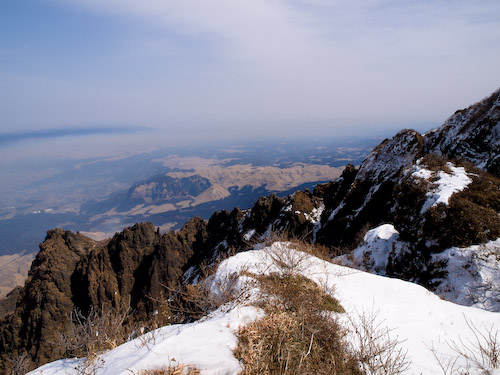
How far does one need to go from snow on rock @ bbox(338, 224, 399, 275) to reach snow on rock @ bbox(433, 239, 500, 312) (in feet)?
12.5

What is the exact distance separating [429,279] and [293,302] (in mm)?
11447

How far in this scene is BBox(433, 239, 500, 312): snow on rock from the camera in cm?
1166

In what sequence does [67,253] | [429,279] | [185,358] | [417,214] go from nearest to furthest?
[185,358]
[429,279]
[417,214]
[67,253]

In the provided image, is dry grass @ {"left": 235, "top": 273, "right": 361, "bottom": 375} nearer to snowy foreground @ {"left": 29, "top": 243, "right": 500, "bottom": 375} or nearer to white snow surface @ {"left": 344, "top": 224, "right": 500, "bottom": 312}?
snowy foreground @ {"left": 29, "top": 243, "right": 500, "bottom": 375}

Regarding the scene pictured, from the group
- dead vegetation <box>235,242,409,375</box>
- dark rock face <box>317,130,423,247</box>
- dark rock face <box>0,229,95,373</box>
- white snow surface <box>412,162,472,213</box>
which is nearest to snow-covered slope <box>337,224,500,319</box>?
white snow surface <box>412,162,472,213</box>

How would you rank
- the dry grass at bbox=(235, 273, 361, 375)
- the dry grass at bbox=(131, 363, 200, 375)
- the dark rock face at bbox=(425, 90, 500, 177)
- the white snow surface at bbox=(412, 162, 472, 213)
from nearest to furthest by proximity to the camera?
the dry grass at bbox=(131, 363, 200, 375) → the dry grass at bbox=(235, 273, 361, 375) → the white snow surface at bbox=(412, 162, 472, 213) → the dark rock face at bbox=(425, 90, 500, 177)

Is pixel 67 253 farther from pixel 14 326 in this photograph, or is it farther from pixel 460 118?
pixel 460 118

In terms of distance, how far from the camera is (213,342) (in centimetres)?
526

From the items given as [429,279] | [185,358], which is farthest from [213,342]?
[429,279]

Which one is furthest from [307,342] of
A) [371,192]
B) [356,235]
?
[371,192]

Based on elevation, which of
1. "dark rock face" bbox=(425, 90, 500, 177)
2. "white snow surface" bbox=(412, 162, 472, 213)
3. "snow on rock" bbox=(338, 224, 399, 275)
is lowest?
"snow on rock" bbox=(338, 224, 399, 275)

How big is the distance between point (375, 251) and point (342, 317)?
12.3 metres

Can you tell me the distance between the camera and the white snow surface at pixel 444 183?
1636 cm

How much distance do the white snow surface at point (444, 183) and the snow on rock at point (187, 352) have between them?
627 inches
